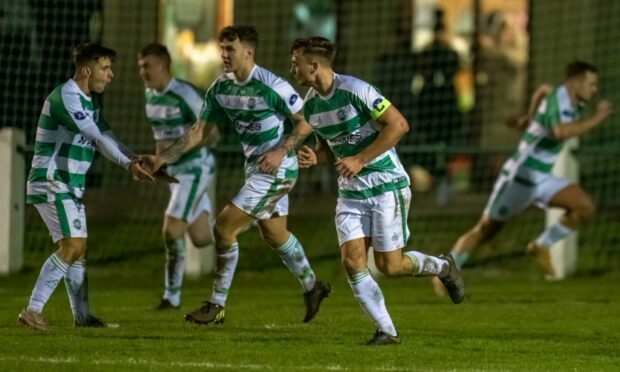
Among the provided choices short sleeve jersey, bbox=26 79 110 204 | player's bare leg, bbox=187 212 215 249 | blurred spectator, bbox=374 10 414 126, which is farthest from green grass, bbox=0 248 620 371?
blurred spectator, bbox=374 10 414 126

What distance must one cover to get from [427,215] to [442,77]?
1793 mm

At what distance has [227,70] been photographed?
11062 millimetres

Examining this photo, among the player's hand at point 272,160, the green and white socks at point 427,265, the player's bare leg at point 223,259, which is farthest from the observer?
the player's bare leg at point 223,259

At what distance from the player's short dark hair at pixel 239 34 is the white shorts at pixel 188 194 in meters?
1.87

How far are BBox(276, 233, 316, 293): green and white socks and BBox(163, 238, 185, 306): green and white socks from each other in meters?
1.39

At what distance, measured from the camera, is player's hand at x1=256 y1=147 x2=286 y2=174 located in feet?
34.8

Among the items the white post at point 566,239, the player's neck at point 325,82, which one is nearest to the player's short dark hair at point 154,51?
the player's neck at point 325,82

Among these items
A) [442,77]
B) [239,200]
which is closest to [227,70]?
[239,200]

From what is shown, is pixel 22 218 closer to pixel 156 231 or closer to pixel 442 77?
pixel 156 231

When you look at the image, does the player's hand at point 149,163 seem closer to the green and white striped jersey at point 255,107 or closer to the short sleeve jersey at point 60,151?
the short sleeve jersey at point 60,151

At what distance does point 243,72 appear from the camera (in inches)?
435

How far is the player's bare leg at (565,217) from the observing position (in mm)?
14125

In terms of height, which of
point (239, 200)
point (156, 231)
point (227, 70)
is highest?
point (227, 70)

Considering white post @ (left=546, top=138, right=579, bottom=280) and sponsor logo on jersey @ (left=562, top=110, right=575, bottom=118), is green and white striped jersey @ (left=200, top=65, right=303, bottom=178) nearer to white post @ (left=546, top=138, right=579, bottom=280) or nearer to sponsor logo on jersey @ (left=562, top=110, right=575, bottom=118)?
sponsor logo on jersey @ (left=562, top=110, right=575, bottom=118)
